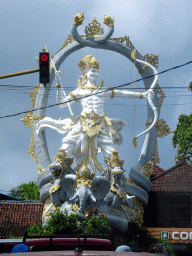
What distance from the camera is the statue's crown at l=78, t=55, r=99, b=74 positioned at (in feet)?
73.3

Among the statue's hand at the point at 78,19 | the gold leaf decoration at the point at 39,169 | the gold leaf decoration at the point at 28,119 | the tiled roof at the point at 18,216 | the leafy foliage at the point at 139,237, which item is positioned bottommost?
the leafy foliage at the point at 139,237

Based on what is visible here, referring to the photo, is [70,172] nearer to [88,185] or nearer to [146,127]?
[88,185]

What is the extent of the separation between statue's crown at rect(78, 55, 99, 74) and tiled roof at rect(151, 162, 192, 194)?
675 cm

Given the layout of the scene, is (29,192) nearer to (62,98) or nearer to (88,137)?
(62,98)

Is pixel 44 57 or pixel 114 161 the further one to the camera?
pixel 114 161

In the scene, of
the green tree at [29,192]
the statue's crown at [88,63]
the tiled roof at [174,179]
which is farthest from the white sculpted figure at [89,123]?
the green tree at [29,192]

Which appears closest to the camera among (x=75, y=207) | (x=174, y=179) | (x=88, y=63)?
(x=75, y=207)

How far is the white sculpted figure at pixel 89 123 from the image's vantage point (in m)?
21.6

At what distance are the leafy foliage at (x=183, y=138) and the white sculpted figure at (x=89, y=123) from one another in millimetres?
7068

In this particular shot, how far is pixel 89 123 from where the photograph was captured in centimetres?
2164

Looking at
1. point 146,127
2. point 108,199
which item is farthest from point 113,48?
point 108,199

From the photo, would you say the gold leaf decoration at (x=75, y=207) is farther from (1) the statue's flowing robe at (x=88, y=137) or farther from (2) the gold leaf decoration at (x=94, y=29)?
(2) the gold leaf decoration at (x=94, y=29)

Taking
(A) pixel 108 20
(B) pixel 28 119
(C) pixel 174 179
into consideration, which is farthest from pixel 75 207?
(A) pixel 108 20

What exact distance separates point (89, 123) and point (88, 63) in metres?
2.51
